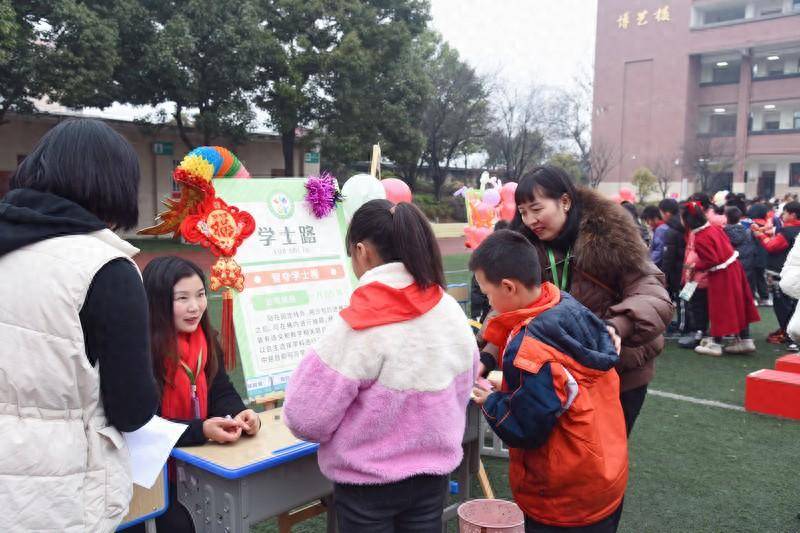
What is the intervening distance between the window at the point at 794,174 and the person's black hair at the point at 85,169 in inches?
1669

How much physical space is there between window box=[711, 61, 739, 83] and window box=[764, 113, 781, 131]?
2.77 meters

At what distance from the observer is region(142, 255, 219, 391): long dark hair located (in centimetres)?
236

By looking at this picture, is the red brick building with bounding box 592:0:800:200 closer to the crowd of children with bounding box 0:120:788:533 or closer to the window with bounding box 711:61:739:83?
the window with bounding box 711:61:739:83

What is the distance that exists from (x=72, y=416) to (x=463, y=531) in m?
1.45

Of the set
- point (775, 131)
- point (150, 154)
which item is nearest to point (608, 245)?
point (150, 154)

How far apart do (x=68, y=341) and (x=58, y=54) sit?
1386 centimetres

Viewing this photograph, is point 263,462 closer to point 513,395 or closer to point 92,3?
point 513,395

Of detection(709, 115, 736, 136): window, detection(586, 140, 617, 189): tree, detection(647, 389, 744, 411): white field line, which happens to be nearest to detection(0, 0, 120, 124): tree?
detection(647, 389, 744, 411): white field line

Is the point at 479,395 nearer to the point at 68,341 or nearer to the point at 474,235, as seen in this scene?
the point at 68,341

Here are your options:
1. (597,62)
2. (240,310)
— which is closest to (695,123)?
(597,62)

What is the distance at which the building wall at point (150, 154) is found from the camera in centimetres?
1675

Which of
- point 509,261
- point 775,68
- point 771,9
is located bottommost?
point 509,261

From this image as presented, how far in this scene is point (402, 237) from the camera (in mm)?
1834

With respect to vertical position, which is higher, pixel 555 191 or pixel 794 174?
pixel 794 174
